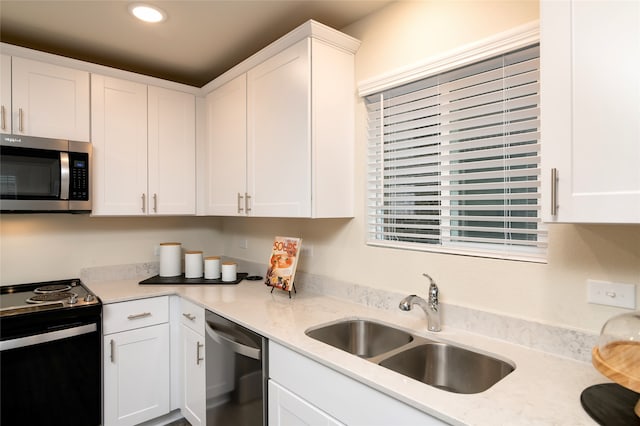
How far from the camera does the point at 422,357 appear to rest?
150 centimetres

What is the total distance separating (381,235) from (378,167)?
367mm

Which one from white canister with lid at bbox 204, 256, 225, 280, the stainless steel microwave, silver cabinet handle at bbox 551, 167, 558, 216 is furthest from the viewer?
white canister with lid at bbox 204, 256, 225, 280

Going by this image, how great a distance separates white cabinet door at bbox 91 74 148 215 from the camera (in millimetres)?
2400

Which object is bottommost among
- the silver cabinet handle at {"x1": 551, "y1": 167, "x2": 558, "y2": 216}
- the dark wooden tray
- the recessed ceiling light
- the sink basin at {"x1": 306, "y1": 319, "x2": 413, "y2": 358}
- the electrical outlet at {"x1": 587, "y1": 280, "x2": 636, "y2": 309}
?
the sink basin at {"x1": 306, "y1": 319, "x2": 413, "y2": 358}

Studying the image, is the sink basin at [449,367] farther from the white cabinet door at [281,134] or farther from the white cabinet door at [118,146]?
the white cabinet door at [118,146]

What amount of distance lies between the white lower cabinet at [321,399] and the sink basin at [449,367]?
0.21 m

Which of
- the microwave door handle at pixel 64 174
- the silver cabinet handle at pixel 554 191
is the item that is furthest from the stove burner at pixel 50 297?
the silver cabinet handle at pixel 554 191

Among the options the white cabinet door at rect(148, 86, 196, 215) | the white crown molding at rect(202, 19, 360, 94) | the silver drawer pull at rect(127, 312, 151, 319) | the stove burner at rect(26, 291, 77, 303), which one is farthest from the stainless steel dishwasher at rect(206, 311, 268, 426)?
the white crown molding at rect(202, 19, 360, 94)

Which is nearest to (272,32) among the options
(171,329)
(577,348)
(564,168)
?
(564,168)

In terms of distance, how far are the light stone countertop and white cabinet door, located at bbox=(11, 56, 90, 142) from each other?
107 centimetres

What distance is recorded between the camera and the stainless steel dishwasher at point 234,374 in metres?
1.61

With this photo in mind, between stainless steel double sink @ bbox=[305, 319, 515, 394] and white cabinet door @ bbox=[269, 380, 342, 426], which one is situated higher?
stainless steel double sink @ bbox=[305, 319, 515, 394]

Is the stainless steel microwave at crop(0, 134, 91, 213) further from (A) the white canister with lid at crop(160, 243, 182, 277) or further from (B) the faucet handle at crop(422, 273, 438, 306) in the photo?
(B) the faucet handle at crop(422, 273, 438, 306)

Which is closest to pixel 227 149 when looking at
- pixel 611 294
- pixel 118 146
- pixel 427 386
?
pixel 118 146
